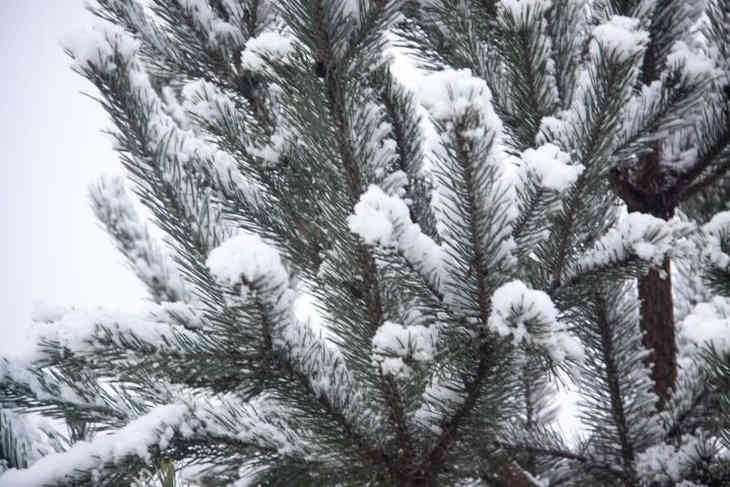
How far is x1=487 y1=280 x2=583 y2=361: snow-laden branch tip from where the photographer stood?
776mm

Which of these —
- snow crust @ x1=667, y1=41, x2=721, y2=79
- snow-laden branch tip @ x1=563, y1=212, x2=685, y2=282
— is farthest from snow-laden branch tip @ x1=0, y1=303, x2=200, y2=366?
snow crust @ x1=667, y1=41, x2=721, y2=79

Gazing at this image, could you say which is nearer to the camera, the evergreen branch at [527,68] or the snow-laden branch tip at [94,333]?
the snow-laden branch tip at [94,333]

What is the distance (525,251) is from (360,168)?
1.12 feet

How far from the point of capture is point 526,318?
79 cm

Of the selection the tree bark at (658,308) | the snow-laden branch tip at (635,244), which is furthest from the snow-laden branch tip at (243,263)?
the tree bark at (658,308)

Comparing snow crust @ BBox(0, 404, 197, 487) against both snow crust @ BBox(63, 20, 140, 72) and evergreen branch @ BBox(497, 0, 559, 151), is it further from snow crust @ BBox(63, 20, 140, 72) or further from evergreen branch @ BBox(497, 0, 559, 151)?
evergreen branch @ BBox(497, 0, 559, 151)

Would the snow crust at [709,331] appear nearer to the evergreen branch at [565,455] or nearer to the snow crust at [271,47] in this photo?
the evergreen branch at [565,455]

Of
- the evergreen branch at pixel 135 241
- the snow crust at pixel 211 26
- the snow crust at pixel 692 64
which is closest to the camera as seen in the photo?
the snow crust at pixel 692 64

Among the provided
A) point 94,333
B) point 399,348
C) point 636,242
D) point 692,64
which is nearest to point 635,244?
point 636,242

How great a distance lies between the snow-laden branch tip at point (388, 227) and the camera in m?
0.78

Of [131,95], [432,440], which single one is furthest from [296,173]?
[432,440]

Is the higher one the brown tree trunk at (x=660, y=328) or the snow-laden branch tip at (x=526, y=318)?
the brown tree trunk at (x=660, y=328)

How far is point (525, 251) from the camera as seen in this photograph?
3.21 ft

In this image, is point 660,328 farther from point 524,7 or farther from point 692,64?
point 524,7
